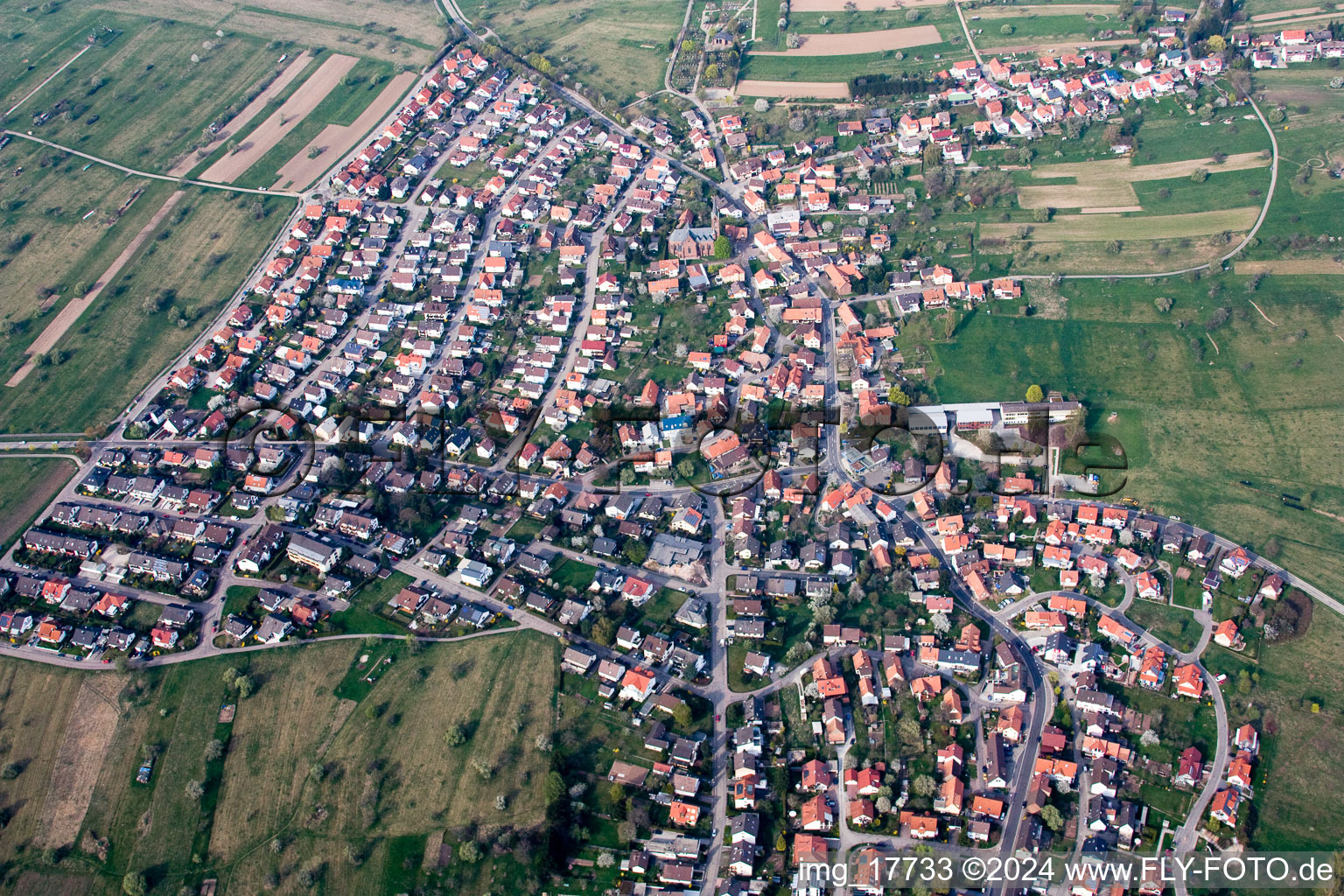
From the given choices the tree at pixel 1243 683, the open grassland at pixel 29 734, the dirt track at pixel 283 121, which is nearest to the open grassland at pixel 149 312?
the dirt track at pixel 283 121

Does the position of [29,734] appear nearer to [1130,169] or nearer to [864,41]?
[1130,169]

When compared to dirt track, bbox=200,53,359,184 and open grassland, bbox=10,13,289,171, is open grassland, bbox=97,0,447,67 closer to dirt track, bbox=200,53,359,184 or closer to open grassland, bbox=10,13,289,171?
open grassland, bbox=10,13,289,171

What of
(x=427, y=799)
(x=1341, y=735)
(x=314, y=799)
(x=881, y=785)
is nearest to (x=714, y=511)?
(x=881, y=785)

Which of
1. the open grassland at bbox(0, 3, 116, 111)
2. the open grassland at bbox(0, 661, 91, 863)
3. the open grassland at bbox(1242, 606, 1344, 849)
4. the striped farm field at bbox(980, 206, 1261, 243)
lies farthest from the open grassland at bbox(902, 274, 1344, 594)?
the open grassland at bbox(0, 3, 116, 111)

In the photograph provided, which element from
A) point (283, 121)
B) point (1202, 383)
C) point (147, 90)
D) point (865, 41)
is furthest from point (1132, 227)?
point (147, 90)

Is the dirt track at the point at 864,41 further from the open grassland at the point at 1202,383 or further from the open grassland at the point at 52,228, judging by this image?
the open grassland at the point at 52,228

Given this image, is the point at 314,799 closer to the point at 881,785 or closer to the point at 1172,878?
the point at 881,785
